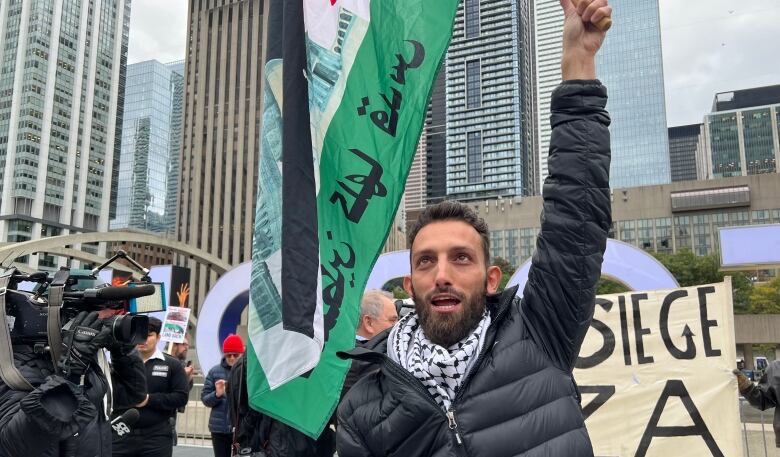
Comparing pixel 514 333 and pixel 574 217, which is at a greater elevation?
pixel 574 217

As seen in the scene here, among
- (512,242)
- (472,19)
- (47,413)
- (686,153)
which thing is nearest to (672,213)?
(512,242)

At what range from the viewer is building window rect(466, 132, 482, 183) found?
6902 inches

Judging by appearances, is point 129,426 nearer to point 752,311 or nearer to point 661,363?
point 661,363

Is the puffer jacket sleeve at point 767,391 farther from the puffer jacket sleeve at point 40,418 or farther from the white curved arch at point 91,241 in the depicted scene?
the white curved arch at point 91,241

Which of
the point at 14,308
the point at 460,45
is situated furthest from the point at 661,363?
the point at 460,45

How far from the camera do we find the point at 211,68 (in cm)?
8919

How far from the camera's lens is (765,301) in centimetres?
5244

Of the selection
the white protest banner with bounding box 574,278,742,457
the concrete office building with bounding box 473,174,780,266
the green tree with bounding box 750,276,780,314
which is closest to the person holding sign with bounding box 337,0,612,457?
the white protest banner with bounding box 574,278,742,457

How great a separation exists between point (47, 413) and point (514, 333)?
1.90m

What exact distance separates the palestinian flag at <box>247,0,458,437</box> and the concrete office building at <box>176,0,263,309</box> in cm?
8191

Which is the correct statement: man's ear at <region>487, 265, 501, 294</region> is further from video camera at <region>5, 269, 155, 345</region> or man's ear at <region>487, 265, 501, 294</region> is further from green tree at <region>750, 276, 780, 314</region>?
green tree at <region>750, 276, 780, 314</region>

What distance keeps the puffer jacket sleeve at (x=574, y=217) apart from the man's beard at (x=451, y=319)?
182 millimetres

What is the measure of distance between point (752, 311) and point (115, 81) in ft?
399

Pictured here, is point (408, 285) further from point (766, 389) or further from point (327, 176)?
point (766, 389)
